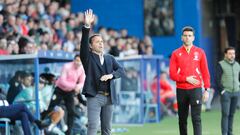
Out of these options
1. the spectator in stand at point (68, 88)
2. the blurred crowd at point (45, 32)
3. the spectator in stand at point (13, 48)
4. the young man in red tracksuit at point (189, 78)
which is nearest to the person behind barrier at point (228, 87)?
the young man in red tracksuit at point (189, 78)

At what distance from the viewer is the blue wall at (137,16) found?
23703 mm

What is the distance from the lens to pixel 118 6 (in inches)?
976

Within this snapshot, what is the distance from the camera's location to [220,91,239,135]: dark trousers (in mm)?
13113

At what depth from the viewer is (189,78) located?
1096 centimetres

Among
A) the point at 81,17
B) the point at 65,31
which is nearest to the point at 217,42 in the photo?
the point at 81,17

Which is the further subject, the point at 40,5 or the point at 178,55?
the point at 40,5

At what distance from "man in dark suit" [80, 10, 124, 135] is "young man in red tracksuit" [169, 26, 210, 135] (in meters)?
1.22

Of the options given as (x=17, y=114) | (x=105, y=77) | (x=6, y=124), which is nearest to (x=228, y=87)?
(x=105, y=77)

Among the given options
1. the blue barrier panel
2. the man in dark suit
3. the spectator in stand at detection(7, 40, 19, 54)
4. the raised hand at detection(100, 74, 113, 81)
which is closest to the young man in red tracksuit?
the man in dark suit

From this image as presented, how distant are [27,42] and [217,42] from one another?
1266cm

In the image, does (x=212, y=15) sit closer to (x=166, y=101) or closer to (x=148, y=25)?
(x=148, y=25)

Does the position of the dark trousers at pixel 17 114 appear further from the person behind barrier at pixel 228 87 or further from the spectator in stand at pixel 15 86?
the person behind barrier at pixel 228 87

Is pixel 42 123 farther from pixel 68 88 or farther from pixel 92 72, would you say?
pixel 92 72

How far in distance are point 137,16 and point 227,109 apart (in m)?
11.9
